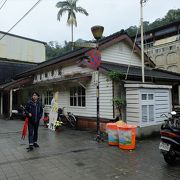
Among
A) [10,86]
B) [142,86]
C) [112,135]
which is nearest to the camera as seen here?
[112,135]

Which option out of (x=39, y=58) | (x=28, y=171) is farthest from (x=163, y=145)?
(x=39, y=58)

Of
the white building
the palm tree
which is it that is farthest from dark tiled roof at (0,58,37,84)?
the palm tree

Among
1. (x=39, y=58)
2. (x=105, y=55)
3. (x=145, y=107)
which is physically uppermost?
(x=39, y=58)

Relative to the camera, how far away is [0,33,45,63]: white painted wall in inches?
1068

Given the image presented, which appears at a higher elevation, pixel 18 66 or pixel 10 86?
pixel 18 66

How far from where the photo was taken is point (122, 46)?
1371 cm

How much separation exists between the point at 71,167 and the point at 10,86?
13.4 meters

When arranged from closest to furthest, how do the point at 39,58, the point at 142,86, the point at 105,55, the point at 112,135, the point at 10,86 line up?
the point at 112,135, the point at 142,86, the point at 105,55, the point at 10,86, the point at 39,58

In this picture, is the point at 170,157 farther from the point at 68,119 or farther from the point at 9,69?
the point at 9,69

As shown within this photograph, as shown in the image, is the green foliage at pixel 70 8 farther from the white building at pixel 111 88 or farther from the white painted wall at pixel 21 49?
the white building at pixel 111 88

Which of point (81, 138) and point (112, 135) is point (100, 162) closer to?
point (112, 135)

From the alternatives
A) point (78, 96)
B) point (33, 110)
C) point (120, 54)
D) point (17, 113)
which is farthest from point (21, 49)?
point (33, 110)

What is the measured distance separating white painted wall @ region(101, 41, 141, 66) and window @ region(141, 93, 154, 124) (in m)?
4.38

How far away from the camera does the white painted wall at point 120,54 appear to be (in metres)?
12.8
